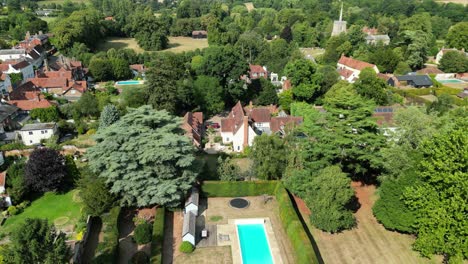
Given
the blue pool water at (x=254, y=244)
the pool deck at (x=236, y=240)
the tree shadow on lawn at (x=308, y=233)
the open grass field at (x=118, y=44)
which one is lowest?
the blue pool water at (x=254, y=244)

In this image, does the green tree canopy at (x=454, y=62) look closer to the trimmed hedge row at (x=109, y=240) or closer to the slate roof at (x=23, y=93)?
the trimmed hedge row at (x=109, y=240)

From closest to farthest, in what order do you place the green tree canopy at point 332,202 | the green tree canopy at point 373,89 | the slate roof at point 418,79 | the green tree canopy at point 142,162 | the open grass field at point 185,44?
the green tree canopy at point 332,202, the green tree canopy at point 142,162, the green tree canopy at point 373,89, the slate roof at point 418,79, the open grass field at point 185,44

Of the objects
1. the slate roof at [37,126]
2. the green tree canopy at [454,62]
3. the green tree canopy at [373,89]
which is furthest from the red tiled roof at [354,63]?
the slate roof at [37,126]

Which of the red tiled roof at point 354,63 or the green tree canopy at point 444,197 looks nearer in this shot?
the green tree canopy at point 444,197

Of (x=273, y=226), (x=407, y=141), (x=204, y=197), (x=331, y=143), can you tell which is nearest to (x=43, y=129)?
(x=204, y=197)

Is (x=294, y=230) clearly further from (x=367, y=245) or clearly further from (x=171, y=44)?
(x=171, y=44)

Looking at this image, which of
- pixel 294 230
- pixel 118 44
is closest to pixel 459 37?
pixel 294 230
